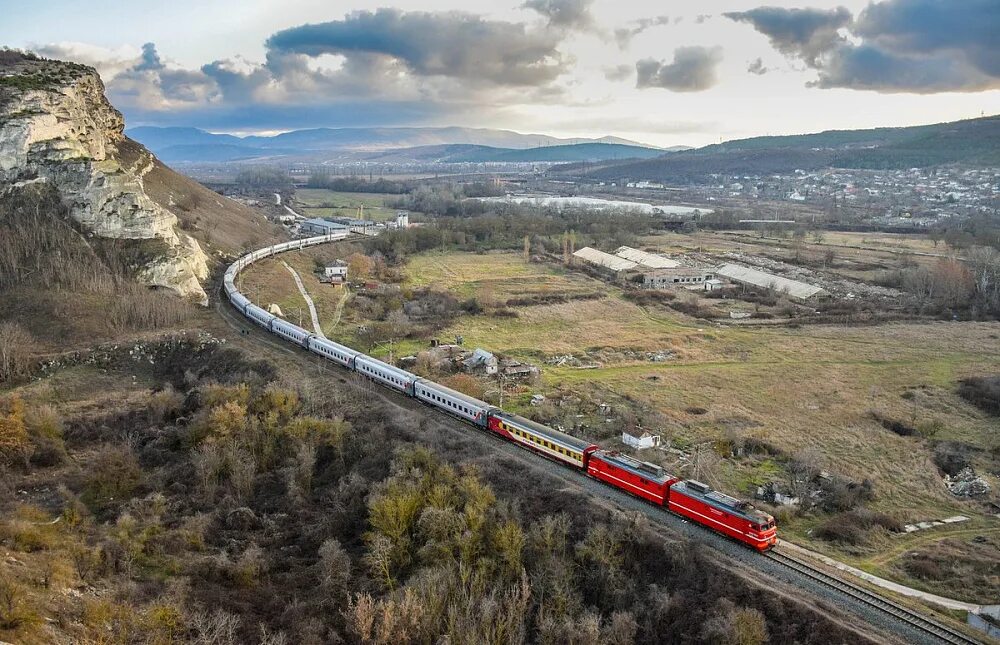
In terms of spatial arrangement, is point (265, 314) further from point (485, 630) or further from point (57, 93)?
point (485, 630)

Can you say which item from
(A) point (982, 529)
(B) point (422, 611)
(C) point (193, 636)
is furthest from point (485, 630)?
(A) point (982, 529)

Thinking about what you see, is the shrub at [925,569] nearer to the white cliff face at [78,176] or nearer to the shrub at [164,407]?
the shrub at [164,407]

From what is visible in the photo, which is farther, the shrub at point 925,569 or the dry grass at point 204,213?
the dry grass at point 204,213

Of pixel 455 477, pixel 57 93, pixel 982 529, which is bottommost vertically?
pixel 982 529

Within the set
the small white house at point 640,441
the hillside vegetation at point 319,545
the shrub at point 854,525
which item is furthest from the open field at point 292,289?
the shrub at point 854,525

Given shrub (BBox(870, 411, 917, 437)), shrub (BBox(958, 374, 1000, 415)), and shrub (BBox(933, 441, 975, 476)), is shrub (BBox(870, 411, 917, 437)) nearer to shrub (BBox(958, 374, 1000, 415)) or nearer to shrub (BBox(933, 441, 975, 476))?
shrub (BBox(933, 441, 975, 476))

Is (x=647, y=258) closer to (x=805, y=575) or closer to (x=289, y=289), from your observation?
(x=289, y=289)

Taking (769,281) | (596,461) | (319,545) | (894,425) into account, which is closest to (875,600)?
(596,461)
